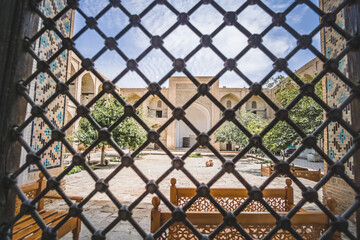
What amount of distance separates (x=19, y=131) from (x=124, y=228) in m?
2.24

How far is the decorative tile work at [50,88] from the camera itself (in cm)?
330

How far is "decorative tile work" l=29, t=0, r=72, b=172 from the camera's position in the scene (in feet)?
10.8

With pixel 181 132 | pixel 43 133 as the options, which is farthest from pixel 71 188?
pixel 181 132

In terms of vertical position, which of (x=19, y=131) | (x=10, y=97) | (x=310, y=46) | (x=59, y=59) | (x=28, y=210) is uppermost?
(x=59, y=59)

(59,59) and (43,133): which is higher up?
(59,59)

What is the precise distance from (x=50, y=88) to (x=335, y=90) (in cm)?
500

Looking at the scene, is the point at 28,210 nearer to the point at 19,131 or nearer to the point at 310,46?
the point at 19,131

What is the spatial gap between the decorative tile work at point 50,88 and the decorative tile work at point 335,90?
471cm

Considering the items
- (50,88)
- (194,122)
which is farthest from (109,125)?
(194,122)

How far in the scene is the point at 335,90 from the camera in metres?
3.31

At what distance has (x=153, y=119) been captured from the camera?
2019 cm

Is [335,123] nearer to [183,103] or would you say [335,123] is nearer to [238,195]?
[238,195]

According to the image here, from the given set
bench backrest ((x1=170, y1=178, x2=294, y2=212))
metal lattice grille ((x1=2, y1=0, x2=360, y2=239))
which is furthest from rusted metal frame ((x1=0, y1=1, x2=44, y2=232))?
bench backrest ((x1=170, y1=178, x2=294, y2=212))

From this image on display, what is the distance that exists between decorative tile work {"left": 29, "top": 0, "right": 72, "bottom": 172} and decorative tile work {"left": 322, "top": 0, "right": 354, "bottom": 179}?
4.71m
